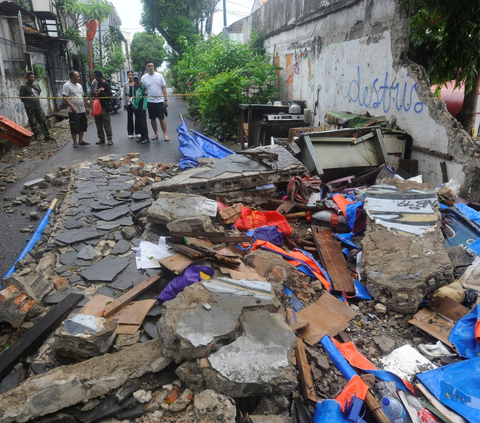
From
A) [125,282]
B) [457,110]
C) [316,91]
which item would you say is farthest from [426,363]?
[316,91]

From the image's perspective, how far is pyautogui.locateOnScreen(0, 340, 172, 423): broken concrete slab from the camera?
6.13 feet

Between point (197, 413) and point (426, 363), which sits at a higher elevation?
point (197, 413)

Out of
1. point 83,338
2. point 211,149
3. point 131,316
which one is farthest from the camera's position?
point 211,149

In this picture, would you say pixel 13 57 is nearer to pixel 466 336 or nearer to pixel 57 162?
pixel 57 162

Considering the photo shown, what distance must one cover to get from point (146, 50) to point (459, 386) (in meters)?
44.8

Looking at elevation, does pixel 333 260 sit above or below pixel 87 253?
below

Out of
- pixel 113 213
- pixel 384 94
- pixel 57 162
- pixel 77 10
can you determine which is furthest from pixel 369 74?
pixel 77 10

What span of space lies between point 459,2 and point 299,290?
4.83m

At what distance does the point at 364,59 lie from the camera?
7691 millimetres

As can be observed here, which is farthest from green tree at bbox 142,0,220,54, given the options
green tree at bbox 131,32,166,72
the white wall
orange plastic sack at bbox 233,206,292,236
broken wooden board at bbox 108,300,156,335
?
broken wooden board at bbox 108,300,156,335

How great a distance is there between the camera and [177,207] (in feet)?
14.4

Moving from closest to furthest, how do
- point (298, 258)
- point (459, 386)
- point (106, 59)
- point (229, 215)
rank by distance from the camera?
point (459, 386) < point (298, 258) < point (229, 215) < point (106, 59)

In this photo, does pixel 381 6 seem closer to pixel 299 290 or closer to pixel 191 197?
pixel 191 197

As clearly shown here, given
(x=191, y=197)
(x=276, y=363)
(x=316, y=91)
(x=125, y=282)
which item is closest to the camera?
(x=276, y=363)
